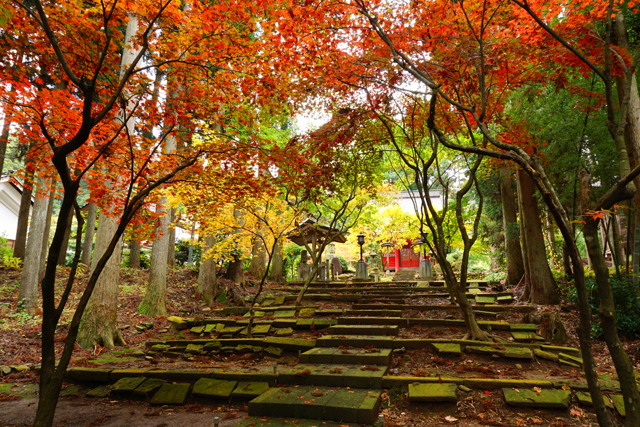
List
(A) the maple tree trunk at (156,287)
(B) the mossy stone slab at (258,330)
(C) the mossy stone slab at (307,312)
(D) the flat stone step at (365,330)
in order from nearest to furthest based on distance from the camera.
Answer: (D) the flat stone step at (365,330), (B) the mossy stone slab at (258,330), (C) the mossy stone slab at (307,312), (A) the maple tree trunk at (156,287)

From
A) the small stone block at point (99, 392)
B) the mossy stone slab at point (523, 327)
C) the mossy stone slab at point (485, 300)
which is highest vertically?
the mossy stone slab at point (485, 300)

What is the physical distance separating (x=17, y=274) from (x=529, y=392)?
1577cm

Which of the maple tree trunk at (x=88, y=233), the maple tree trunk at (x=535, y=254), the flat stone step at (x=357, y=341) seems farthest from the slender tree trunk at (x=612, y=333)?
Result: the maple tree trunk at (x=88, y=233)

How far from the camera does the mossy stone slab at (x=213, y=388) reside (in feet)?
15.9

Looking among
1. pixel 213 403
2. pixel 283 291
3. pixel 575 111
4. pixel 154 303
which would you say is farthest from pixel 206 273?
pixel 575 111

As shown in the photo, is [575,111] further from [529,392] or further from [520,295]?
[529,392]

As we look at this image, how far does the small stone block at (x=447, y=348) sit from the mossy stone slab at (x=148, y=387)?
4393 millimetres

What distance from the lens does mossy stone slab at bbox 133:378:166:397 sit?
197 inches

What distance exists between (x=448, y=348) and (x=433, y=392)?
66.9 inches

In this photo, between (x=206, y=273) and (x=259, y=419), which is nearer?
(x=259, y=419)

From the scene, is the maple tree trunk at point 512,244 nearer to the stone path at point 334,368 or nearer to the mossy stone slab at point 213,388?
the stone path at point 334,368

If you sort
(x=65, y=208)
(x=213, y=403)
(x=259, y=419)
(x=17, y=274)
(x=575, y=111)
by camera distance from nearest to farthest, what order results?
(x=65, y=208) < (x=259, y=419) < (x=213, y=403) < (x=575, y=111) < (x=17, y=274)

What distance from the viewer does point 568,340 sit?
274 inches

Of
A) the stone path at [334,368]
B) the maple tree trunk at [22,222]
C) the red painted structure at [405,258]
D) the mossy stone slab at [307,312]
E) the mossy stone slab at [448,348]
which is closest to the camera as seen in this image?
the stone path at [334,368]
